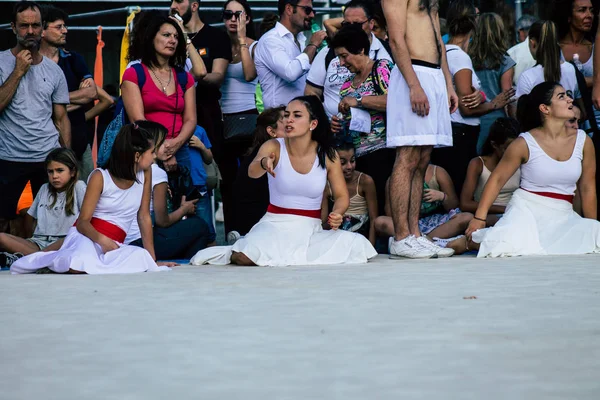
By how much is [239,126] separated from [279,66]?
702 mm

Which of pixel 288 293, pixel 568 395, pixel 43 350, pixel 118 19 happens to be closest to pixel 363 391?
pixel 568 395

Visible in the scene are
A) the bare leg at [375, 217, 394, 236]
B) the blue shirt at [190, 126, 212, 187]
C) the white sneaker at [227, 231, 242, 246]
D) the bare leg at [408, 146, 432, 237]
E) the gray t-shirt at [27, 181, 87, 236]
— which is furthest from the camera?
the blue shirt at [190, 126, 212, 187]

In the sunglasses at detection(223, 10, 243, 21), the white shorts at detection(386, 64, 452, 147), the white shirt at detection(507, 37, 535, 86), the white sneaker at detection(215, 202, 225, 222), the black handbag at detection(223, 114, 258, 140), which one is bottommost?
the white sneaker at detection(215, 202, 225, 222)

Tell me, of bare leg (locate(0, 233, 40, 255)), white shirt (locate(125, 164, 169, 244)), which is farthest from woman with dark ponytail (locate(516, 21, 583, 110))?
bare leg (locate(0, 233, 40, 255))

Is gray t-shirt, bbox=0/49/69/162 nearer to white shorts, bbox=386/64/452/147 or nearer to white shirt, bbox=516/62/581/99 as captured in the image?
white shorts, bbox=386/64/452/147

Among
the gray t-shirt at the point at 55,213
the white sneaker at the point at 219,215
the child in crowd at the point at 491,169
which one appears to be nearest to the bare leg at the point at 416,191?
the child in crowd at the point at 491,169

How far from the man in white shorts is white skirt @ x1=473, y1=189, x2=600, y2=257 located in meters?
0.36

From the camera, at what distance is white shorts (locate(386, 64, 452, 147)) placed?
259 inches

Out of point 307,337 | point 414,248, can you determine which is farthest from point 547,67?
point 307,337

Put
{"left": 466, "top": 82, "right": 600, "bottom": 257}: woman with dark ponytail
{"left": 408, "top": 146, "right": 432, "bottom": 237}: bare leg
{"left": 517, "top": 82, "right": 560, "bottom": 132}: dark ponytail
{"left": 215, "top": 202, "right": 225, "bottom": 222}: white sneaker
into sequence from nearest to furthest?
{"left": 408, "top": 146, "right": 432, "bottom": 237}: bare leg
{"left": 466, "top": 82, "right": 600, "bottom": 257}: woman with dark ponytail
{"left": 517, "top": 82, "right": 560, "bottom": 132}: dark ponytail
{"left": 215, "top": 202, "right": 225, "bottom": 222}: white sneaker

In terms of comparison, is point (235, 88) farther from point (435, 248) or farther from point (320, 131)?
point (435, 248)

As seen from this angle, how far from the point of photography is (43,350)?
11.1 feet

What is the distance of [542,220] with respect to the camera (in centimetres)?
707

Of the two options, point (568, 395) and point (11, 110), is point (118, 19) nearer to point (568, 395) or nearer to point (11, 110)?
point (11, 110)
